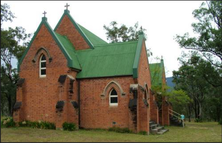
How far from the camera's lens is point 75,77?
2098cm

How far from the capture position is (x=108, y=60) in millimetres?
21406

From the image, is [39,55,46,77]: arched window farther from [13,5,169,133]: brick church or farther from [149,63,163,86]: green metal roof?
[149,63,163,86]: green metal roof

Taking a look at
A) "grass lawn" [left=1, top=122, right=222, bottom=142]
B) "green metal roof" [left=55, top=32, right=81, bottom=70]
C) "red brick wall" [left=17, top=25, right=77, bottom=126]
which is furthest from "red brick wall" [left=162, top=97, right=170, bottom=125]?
"red brick wall" [left=17, top=25, right=77, bottom=126]

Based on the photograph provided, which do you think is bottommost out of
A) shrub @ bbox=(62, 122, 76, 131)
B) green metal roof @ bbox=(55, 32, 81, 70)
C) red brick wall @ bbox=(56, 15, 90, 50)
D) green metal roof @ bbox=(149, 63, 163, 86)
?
shrub @ bbox=(62, 122, 76, 131)

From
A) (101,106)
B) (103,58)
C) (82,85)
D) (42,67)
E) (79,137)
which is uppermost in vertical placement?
(103,58)

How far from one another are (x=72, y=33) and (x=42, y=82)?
21.0ft

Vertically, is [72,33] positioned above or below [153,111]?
above

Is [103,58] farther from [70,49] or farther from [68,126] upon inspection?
[68,126]

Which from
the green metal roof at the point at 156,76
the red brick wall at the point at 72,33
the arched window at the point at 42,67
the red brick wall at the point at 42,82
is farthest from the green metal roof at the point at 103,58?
the green metal roof at the point at 156,76

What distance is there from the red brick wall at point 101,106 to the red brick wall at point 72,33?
4582mm

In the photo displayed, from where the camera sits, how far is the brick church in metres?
19.0

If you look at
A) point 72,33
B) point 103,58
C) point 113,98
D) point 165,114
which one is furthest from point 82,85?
point 165,114

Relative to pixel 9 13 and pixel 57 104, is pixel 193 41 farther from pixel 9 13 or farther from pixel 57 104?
pixel 9 13

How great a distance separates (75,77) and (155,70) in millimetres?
11655
